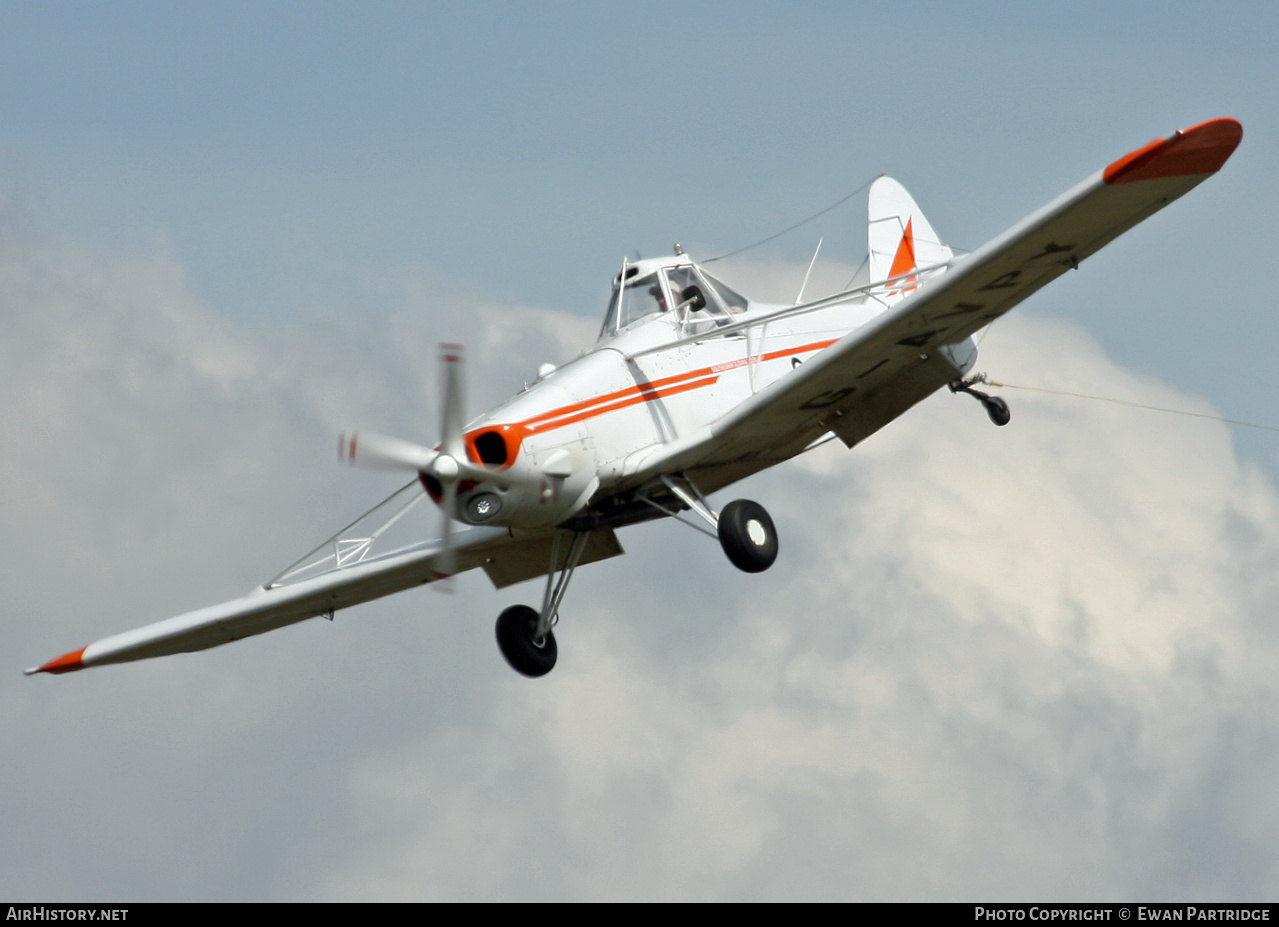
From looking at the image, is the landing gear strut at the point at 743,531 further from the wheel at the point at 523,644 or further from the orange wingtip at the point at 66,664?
the orange wingtip at the point at 66,664

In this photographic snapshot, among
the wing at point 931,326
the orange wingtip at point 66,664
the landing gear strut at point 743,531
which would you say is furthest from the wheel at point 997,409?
the orange wingtip at point 66,664

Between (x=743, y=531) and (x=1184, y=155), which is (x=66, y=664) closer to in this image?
(x=743, y=531)

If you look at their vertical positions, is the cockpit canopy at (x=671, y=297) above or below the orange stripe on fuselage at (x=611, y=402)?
above

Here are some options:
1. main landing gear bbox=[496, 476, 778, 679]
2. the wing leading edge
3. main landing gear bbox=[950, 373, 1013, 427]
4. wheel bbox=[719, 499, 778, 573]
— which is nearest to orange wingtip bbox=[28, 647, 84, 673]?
the wing leading edge

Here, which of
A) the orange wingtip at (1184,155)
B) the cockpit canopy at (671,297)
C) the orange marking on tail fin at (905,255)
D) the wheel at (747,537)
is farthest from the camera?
the orange marking on tail fin at (905,255)

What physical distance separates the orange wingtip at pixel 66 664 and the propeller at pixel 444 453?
6337 mm

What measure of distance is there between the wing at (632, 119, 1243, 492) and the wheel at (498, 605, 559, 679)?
2191 mm

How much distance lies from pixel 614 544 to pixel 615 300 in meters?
2.50

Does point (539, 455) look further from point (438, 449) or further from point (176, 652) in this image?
point (176, 652)

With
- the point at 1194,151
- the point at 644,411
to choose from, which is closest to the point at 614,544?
the point at 644,411

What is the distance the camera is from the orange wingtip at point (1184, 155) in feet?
46.1

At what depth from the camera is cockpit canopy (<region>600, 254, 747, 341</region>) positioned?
1769cm

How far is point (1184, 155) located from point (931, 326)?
288 cm

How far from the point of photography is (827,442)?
18109 millimetres
